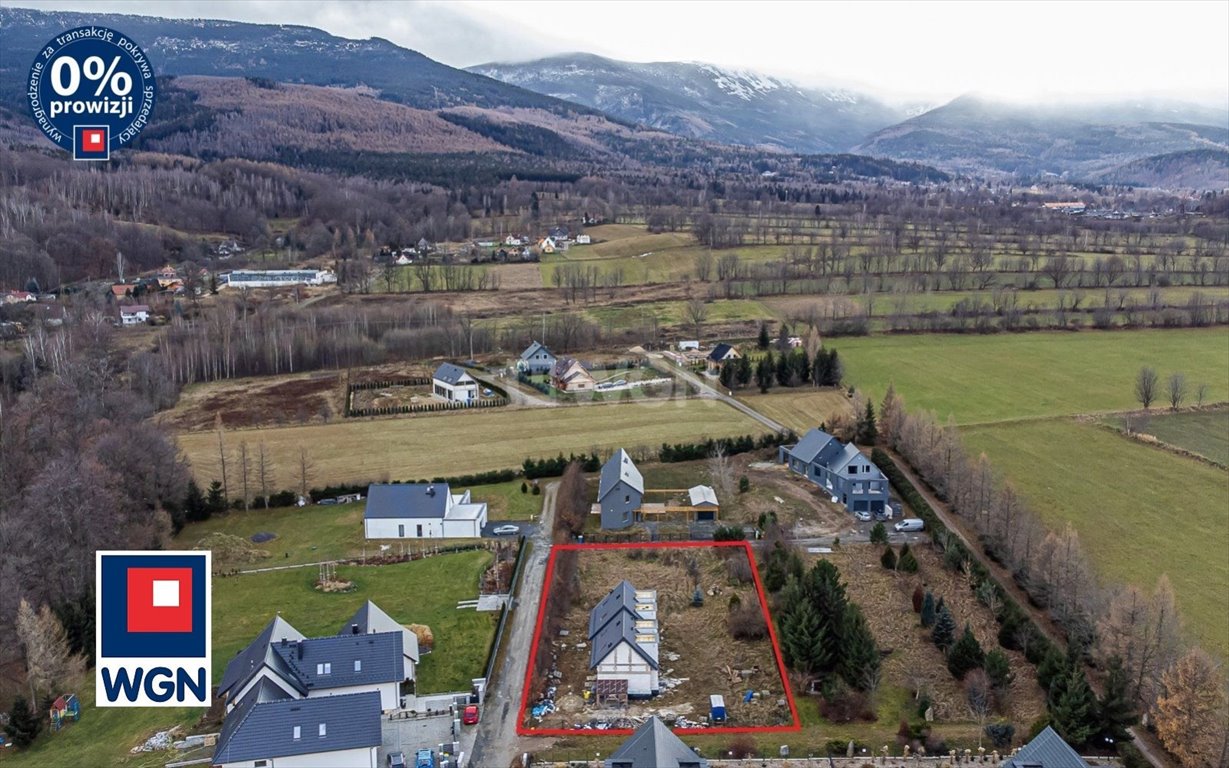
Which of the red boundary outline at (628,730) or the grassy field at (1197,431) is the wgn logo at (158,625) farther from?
the grassy field at (1197,431)

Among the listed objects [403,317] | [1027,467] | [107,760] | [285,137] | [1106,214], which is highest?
[285,137]

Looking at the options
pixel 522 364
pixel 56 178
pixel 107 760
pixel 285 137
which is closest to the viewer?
pixel 107 760

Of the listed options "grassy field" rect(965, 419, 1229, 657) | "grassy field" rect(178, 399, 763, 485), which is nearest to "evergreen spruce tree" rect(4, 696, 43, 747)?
"grassy field" rect(178, 399, 763, 485)

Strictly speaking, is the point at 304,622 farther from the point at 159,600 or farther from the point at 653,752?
the point at 159,600

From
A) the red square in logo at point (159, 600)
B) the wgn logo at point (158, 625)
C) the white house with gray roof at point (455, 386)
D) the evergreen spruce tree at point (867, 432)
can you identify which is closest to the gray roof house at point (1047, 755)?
the wgn logo at point (158, 625)

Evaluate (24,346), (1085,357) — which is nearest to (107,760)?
(24,346)

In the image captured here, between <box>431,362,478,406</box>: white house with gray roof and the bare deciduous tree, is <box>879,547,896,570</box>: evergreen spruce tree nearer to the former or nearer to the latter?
the bare deciduous tree

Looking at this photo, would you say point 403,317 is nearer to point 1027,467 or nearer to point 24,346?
point 24,346
